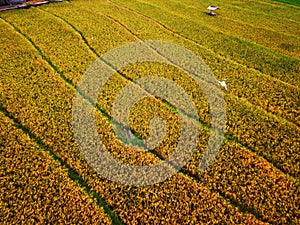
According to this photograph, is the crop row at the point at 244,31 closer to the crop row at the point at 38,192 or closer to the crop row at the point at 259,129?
the crop row at the point at 259,129

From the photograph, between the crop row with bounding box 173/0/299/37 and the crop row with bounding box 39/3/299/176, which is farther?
the crop row with bounding box 173/0/299/37

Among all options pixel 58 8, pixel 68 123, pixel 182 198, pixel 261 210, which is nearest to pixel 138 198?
pixel 182 198

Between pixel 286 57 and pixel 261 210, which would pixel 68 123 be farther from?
pixel 286 57

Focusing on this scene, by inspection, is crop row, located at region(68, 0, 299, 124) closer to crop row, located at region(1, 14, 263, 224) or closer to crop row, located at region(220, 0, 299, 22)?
crop row, located at region(1, 14, 263, 224)

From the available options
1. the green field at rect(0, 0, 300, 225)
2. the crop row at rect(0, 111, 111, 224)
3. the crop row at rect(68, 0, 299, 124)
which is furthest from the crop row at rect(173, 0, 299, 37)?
the crop row at rect(0, 111, 111, 224)

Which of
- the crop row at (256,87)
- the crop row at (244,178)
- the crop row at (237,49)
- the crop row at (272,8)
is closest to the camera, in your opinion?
the crop row at (244,178)

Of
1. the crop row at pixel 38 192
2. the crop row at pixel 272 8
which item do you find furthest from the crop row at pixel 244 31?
the crop row at pixel 38 192
